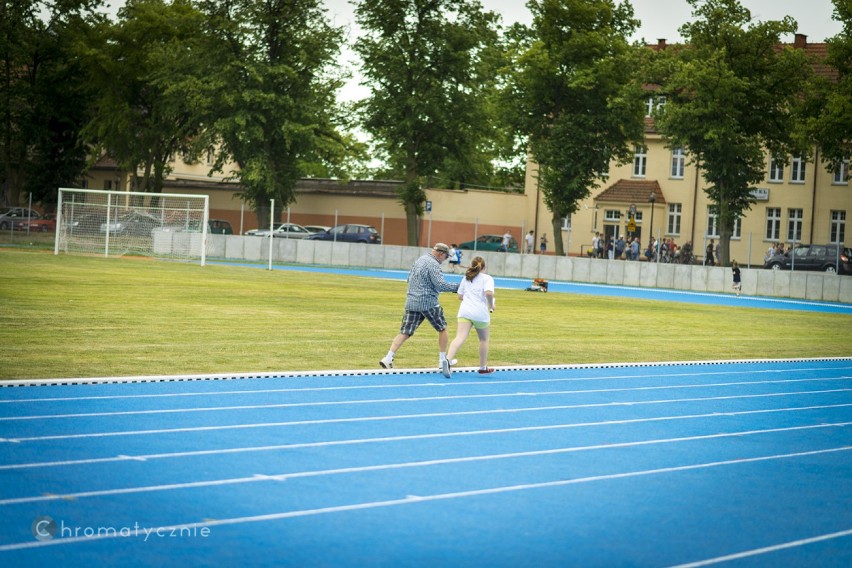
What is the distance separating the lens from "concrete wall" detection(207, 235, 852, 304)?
45781 millimetres

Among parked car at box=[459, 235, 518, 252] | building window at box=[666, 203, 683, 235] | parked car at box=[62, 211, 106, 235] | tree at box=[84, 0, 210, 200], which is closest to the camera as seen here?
parked car at box=[62, 211, 106, 235]

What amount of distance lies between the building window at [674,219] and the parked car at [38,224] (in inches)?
1405

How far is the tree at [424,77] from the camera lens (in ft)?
195

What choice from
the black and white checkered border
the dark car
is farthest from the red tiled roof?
the black and white checkered border

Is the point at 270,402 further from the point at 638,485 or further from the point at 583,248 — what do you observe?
the point at 583,248

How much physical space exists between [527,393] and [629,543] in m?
7.01

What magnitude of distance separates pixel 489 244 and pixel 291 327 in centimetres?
4258

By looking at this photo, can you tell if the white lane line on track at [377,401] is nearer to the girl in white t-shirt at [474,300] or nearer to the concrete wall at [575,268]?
the girl in white t-shirt at [474,300]

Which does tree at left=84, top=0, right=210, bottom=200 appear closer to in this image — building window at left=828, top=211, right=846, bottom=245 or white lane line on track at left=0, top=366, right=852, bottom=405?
building window at left=828, top=211, right=846, bottom=245

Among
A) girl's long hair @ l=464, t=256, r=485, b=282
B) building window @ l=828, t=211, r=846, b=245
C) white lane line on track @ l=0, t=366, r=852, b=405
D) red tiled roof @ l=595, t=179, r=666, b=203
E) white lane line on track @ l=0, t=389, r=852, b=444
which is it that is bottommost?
white lane line on track @ l=0, t=366, r=852, b=405

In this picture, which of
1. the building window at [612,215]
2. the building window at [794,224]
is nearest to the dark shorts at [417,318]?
the building window at [794,224]

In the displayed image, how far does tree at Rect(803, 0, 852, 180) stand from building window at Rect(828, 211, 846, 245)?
1708cm

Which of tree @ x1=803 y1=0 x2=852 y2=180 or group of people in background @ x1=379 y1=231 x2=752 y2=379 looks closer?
group of people in background @ x1=379 y1=231 x2=752 y2=379

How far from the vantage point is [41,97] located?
2785 inches
